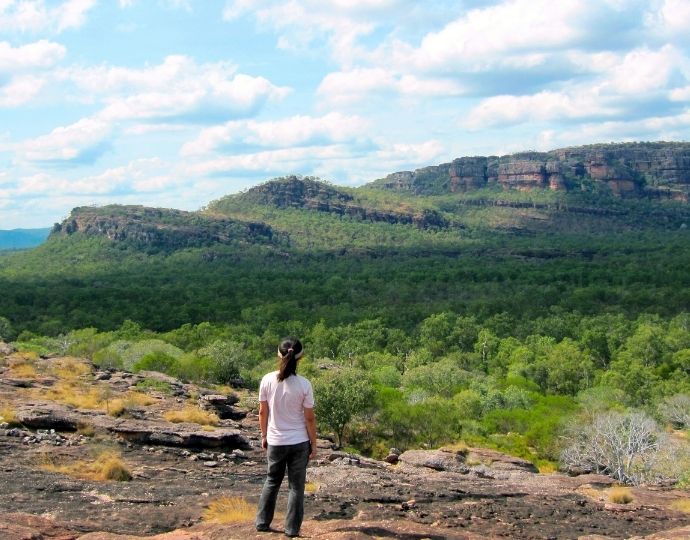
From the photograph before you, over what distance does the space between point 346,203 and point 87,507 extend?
188 meters

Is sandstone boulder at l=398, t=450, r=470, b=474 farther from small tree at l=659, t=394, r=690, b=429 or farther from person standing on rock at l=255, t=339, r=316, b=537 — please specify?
small tree at l=659, t=394, r=690, b=429

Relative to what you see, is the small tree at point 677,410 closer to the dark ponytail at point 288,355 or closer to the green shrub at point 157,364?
the green shrub at point 157,364

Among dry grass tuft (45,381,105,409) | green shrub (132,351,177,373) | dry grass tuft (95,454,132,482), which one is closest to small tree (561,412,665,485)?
dry grass tuft (95,454,132,482)

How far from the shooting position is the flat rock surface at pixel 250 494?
9.80 m

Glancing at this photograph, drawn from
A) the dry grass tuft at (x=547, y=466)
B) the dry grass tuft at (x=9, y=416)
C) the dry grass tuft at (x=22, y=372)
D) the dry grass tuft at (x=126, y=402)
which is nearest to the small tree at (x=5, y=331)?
the dry grass tuft at (x=22, y=372)

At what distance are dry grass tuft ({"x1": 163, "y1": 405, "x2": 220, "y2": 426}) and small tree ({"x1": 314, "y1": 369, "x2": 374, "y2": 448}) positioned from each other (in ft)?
27.2

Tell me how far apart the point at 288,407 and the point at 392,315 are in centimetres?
6971

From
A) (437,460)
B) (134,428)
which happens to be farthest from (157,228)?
(437,460)

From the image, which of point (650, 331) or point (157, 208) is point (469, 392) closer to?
point (650, 331)

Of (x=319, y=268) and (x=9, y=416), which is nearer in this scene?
(x=9, y=416)

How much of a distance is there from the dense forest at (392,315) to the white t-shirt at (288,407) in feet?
51.7

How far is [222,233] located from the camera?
16262 cm

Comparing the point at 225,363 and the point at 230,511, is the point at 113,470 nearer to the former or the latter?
the point at 230,511

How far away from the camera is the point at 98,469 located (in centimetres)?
1387
